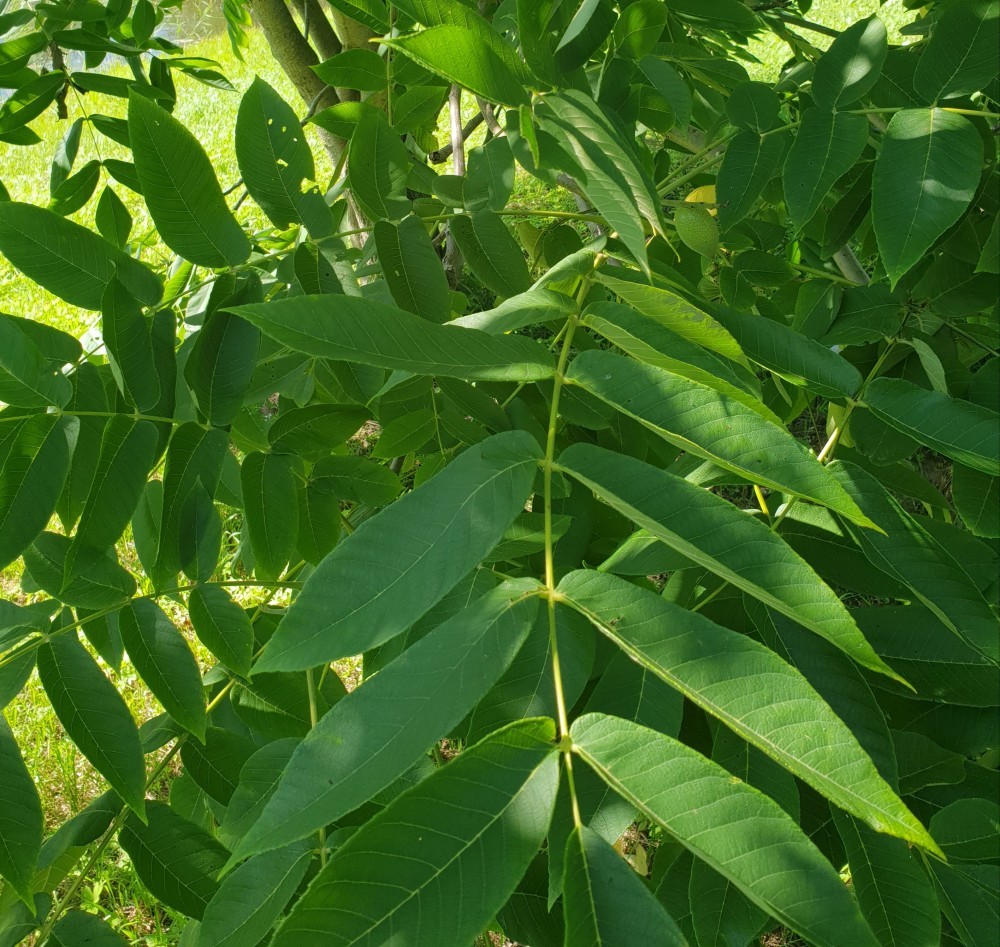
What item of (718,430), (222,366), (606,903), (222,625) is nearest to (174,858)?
(222,625)

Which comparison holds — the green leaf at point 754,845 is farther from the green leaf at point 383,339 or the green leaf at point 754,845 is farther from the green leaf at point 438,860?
the green leaf at point 383,339

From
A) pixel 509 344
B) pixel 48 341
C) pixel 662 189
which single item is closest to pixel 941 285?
pixel 662 189

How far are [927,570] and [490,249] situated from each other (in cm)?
58

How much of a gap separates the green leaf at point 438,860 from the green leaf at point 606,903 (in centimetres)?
3

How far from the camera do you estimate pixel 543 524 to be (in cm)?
91

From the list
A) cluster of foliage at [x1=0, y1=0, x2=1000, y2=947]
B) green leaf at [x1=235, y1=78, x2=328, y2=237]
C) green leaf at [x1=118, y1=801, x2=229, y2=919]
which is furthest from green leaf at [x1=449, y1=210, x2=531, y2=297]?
green leaf at [x1=118, y1=801, x2=229, y2=919]

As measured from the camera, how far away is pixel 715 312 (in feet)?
3.05

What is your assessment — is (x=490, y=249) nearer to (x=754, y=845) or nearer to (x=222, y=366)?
(x=222, y=366)

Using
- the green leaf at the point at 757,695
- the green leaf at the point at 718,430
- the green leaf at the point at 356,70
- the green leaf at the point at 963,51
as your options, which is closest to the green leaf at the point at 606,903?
the green leaf at the point at 757,695

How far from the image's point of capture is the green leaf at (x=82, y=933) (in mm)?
951

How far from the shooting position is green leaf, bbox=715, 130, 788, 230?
41.8 inches

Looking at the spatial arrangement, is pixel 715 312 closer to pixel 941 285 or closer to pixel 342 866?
pixel 941 285

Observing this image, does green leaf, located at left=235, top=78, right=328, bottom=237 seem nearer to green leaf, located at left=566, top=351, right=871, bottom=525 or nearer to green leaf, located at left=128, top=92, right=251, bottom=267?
green leaf, located at left=128, top=92, right=251, bottom=267

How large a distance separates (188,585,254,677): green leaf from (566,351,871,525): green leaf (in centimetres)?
52
